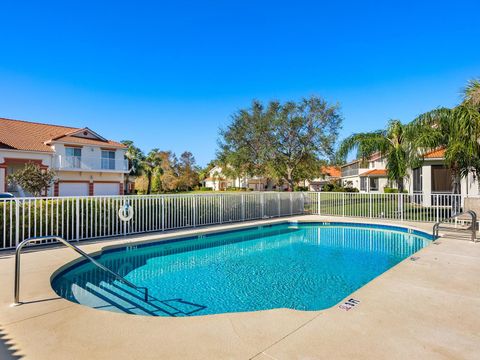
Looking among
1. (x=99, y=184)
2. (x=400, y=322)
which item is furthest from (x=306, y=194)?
(x=99, y=184)

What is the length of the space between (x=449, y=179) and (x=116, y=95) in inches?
913

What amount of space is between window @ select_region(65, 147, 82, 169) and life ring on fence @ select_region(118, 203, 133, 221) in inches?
804

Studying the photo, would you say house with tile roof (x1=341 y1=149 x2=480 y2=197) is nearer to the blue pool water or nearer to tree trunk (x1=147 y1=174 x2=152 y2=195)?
the blue pool water

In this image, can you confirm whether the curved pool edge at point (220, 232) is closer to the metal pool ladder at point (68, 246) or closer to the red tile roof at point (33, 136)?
the metal pool ladder at point (68, 246)

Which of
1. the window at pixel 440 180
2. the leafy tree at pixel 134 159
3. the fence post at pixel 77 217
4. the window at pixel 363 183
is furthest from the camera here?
the window at pixel 363 183

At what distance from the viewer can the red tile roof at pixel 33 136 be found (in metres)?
23.6

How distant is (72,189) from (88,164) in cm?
275

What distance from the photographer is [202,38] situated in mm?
16719

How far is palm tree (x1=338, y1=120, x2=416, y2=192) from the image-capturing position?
14375 mm

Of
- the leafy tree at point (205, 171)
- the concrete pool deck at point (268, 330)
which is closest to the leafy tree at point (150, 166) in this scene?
the leafy tree at point (205, 171)

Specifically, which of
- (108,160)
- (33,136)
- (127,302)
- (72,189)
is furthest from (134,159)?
(127,302)

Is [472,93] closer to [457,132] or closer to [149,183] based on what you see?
[457,132]

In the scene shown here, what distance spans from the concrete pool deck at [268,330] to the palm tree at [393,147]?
36.6ft

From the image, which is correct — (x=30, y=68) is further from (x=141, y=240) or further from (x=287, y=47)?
(x=287, y=47)
